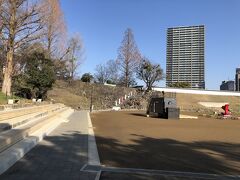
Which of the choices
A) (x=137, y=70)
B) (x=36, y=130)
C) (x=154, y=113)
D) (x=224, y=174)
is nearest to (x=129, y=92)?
(x=137, y=70)

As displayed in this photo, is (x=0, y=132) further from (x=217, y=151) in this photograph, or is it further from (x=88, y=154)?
(x=217, y=151)

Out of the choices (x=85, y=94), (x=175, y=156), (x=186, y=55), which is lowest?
(x=175, y=156)

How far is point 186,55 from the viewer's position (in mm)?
154125

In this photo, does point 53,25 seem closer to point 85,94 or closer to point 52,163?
point 85,94

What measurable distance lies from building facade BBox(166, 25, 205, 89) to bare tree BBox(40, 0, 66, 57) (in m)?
98.4

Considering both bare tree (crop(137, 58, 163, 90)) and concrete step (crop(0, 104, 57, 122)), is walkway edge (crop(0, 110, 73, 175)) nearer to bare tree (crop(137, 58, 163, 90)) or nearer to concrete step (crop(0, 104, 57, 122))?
concrete step (crop(0, 104, 57, 122))

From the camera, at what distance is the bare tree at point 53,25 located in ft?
99.3

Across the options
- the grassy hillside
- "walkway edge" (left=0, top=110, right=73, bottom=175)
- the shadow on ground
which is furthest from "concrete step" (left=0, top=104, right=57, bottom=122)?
the grassy hillside

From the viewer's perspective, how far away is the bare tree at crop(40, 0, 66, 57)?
99.3ft

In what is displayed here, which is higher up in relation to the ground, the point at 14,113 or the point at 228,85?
the point at 228,85

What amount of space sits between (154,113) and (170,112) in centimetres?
366

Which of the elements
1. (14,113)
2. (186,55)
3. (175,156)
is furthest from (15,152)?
(186,55)

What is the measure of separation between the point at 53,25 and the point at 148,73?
39902mm

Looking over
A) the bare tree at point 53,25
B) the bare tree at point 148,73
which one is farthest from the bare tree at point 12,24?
the bare tree at point 148,73
